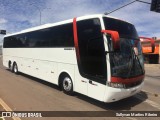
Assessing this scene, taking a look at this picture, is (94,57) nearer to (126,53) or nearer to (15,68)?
(126,53)

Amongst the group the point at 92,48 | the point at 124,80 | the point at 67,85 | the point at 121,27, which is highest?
the point at 121,27

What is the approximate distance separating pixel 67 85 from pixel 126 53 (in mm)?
3117

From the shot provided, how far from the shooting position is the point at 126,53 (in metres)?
7.47

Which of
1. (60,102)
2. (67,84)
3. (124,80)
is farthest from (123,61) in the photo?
(67,84)

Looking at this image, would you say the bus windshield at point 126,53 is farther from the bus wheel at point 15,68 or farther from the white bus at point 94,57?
the bus wheel at point 15,68

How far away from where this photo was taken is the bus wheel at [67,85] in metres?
8.99

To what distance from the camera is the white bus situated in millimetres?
7039

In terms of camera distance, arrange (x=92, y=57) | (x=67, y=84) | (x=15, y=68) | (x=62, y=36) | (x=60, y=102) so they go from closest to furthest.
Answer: (x=92, y=57), (x=60, y=102), (x=67, y=84), (x=62, y=36), (x=15, y=68)

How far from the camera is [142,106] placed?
7.99m

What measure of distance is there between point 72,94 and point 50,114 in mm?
2516

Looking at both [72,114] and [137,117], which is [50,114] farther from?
[137,117]

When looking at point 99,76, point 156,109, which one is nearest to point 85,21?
point 99,76

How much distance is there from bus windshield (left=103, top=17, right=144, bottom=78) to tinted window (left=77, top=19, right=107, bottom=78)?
1.23 ft

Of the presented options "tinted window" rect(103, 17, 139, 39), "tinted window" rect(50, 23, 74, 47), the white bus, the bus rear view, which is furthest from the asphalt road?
"tinted window" rect(103, 17, 139, 39)
